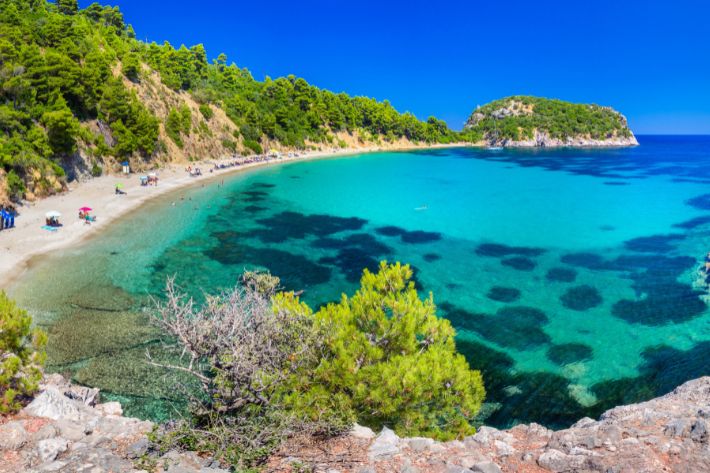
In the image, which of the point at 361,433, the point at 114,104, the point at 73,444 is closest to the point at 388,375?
the point at 361,433

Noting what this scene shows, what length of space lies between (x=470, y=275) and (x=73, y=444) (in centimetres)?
2293

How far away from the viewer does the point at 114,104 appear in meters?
54.1

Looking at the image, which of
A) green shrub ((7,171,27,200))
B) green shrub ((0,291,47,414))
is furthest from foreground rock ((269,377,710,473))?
green shrub ((7,171,27,200))

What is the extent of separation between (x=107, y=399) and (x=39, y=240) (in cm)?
2098

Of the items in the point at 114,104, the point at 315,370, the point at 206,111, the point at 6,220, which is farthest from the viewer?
the point at 206,111

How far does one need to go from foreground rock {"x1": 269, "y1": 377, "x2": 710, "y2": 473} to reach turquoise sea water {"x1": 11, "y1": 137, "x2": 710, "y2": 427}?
5.67 metres

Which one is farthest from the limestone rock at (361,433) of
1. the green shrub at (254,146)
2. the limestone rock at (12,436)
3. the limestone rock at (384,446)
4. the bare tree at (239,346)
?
the green shrub at (254,146)

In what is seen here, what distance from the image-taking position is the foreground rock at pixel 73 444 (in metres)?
7.38

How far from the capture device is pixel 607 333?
63.5 ft

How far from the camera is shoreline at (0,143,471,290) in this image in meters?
26.0

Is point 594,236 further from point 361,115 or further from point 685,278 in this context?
point 361,115

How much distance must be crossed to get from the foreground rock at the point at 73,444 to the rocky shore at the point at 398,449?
0.7 inches

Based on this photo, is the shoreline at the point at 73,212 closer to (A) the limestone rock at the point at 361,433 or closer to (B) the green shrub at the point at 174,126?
(B) the green shrub at the point at 174,126

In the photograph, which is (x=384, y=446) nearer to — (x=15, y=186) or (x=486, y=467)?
(x=486, y=467)
